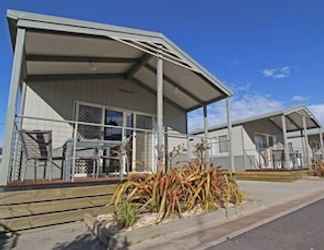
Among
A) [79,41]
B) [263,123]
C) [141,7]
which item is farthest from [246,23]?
[79,41]

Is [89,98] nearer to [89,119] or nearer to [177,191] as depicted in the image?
[89,119]

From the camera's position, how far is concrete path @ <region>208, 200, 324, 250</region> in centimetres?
277

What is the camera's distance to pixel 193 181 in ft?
14.2

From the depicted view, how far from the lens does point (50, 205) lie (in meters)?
3.81

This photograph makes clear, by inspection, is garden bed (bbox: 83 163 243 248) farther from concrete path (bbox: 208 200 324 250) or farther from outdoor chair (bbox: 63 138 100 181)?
outdoor chair (bbox: 63 138 100 181)

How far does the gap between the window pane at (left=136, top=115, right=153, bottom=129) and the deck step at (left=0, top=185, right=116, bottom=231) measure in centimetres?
387

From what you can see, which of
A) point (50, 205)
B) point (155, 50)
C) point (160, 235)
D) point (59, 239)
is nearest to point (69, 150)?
point (50, 205)

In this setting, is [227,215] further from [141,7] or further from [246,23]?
[246,23]

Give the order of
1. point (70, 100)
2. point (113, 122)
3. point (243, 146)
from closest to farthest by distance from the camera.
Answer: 1. point (70, 100)
2. point (113, 122)
3. point (243, 146)

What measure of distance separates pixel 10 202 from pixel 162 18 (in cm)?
903

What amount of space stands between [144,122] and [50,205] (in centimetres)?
488

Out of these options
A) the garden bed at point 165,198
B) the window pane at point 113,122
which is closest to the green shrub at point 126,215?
the garden bed at point 165,198

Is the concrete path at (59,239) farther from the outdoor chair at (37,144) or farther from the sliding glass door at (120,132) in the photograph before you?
the sliding glass door at (120,132)

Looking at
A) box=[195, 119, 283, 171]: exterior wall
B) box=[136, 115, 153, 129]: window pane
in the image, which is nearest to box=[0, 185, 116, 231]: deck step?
box=[136, 115, 153, 129]: window pane
